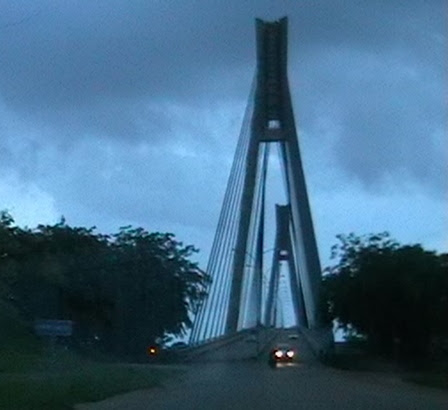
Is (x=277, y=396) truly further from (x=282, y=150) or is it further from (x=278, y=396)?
(x=282, y=150)

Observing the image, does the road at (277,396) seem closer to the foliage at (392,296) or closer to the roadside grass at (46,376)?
the roadside grass at (46,376)

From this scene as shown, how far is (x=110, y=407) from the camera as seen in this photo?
34.1 meters

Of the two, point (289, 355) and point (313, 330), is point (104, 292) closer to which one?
point (289, 355)

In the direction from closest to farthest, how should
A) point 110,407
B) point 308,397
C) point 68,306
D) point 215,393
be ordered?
point 110,407 → point 308,397 → point 215,393 → point 68,306

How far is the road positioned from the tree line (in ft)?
75.6

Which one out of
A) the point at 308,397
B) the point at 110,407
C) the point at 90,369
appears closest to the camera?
the point at 110,407

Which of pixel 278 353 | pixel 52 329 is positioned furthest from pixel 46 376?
pixel 278 353

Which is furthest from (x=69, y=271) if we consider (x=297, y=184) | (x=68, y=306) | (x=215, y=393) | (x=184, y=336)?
(x=215, y=393)

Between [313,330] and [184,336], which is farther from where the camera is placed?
[313,330]

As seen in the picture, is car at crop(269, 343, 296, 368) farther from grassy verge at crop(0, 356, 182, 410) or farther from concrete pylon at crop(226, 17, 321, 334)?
grassy verge at crop(0, 356, 182, 410)

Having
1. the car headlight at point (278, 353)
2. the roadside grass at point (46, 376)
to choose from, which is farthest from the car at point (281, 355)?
the roadside grass at point (46, 376)

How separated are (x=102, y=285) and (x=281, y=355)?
11338 mm

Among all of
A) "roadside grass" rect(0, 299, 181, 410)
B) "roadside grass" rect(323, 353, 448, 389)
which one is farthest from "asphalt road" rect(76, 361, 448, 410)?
"roadside grass" rect(323, 353, 448, 389)

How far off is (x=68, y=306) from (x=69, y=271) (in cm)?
205
